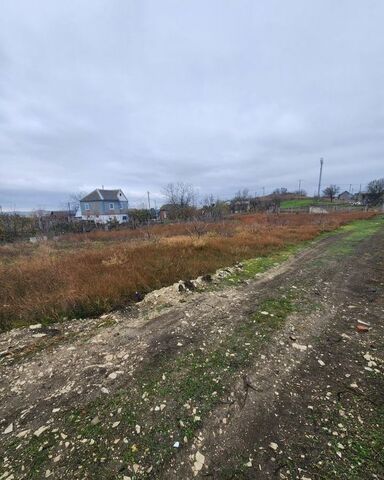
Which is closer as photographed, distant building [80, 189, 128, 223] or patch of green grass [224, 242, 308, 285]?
patch of green grass [224, 242, 308, 285]

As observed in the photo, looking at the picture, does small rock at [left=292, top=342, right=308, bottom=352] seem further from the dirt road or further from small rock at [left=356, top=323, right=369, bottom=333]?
small rock at [left=356, top=323, right=369, bottom=333]

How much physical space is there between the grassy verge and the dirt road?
10 mm

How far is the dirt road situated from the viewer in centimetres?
179

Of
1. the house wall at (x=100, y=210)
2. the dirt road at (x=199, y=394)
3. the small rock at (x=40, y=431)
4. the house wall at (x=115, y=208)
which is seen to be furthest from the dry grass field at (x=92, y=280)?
the house wall at (x=115, y=208)

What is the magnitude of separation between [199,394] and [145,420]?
0.58m

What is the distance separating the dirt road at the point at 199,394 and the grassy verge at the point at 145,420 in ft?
0.03

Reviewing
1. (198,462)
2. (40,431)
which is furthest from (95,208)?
(198,462)

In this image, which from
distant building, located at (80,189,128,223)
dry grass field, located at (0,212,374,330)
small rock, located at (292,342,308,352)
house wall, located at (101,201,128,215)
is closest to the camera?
small rock, located at (292,342,308,352)

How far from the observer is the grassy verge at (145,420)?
70.7 inches

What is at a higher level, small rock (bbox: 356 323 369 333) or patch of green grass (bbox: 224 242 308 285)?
small rock (bbox: 356 323 369 333)

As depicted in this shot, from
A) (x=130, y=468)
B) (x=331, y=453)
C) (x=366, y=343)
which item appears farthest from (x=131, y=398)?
(x=366, y=343)

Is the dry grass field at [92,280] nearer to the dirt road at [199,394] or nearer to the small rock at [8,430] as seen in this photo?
the dirt road at [199,394]

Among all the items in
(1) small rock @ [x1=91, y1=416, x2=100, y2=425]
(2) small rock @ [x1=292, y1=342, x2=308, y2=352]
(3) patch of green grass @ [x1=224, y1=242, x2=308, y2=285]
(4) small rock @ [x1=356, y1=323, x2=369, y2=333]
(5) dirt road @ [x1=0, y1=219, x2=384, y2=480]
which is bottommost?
(3) patch of green grass @ [x1=224, y1=242, x2=308, y2=285]

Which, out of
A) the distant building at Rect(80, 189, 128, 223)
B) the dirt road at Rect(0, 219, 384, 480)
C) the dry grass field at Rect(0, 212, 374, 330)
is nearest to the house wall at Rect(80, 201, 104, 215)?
the distant building at Rect(80, 189, 128, 223)
